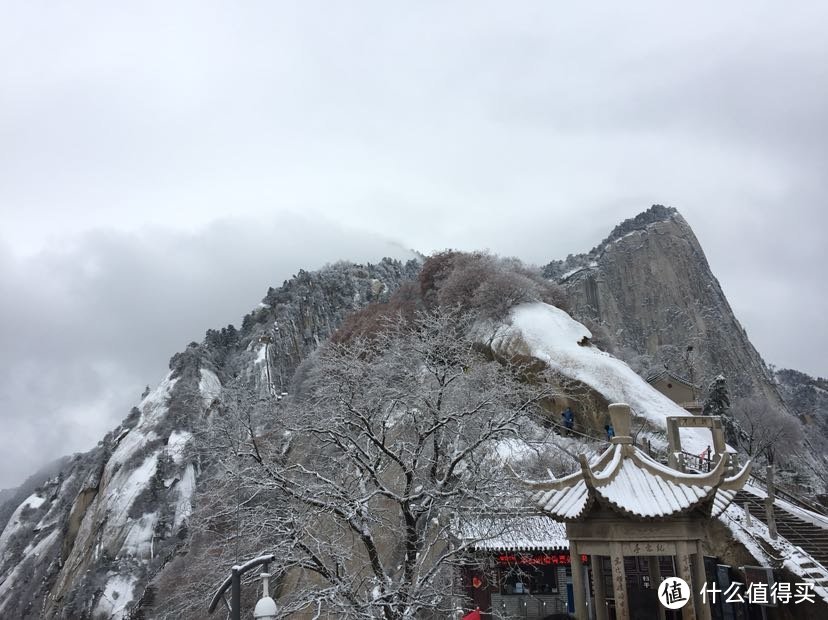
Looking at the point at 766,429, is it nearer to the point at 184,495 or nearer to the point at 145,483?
the point at 184,495

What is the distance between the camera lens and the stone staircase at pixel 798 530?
1505 centimetres

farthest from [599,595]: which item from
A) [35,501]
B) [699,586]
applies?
[35,501]

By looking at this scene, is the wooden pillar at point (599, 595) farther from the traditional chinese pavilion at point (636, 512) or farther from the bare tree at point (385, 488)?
the bare tree at point (385, 488)

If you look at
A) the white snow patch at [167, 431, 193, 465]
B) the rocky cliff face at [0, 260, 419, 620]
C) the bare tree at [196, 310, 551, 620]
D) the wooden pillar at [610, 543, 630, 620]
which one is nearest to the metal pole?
the bare tree at [196, 310, 551, 620]

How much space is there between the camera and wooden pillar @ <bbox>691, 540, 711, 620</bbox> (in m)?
8.59

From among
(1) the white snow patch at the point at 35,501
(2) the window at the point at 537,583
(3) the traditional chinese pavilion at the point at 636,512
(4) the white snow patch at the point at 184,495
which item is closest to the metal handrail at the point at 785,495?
(2) the window at the point at 537,583

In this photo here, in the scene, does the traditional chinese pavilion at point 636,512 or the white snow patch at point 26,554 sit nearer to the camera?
the traditional chinese pavilion at point 636,512

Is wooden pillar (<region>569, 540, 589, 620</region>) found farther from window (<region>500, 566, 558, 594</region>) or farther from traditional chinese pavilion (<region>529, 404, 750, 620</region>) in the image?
window (<region>500, 566, 558, 594</region>)

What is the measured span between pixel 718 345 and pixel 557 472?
56.4 meters

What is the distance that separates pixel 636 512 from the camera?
8.23 meters

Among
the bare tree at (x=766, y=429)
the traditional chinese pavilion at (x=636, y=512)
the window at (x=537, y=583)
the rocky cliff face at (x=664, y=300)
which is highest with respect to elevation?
the rocky cliff face at (x=664, y=300)

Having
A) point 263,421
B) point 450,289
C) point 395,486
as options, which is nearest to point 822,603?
point 395,486

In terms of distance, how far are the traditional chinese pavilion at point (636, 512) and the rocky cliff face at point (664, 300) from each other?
57.4m

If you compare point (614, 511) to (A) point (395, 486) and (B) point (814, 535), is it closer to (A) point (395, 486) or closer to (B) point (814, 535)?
(A) point (395, 486)
